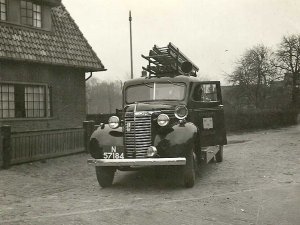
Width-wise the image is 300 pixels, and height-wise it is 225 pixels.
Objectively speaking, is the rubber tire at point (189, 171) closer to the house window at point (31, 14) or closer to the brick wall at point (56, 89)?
the brick wall at point (56, 89)

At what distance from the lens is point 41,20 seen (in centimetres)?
1595

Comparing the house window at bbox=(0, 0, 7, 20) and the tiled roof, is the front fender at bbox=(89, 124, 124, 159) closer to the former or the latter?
the tiled roof

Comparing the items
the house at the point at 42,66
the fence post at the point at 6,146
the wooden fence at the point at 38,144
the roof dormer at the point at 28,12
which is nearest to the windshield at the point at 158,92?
the fence post at the point at 6,146

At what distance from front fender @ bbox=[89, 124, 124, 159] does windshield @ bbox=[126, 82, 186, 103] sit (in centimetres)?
128

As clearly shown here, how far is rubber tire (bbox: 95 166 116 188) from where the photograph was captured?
844 cm

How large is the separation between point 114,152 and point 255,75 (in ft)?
112

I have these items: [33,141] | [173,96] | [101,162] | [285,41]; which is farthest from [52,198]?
[285,41]

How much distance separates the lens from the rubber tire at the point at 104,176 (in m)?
8.44

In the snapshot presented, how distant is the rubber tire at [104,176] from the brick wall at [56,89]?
6777 millimetres

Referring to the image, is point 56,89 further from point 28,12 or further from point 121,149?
point 121,149

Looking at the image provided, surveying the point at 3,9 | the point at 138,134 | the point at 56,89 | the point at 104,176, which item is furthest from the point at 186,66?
the point at 3,9

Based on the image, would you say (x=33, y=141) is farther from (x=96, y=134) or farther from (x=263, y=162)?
(x=263, y=162)

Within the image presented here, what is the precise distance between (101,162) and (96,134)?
83 cm

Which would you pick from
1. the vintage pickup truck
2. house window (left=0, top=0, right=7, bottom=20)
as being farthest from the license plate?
house window (left=0, top=0, right=7, bottom=20)
